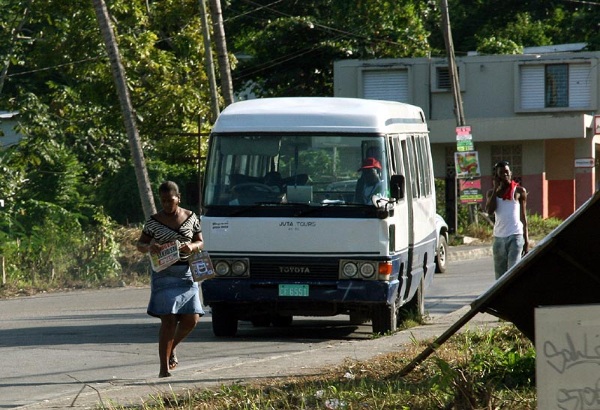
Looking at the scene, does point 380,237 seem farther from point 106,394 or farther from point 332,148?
point 106,394

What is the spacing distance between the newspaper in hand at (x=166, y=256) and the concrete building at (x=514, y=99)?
29671mm

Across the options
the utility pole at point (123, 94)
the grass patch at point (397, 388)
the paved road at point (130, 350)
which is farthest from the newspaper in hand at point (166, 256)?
the utility pole at point (123, 94)

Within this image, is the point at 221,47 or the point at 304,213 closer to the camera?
the point at 304,213

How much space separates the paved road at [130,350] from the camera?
9672 millimetres

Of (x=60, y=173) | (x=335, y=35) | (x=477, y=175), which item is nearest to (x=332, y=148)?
(x=60, y=173)

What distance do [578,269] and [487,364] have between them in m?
1.62

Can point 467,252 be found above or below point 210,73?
below

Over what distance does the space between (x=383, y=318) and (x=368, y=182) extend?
156 centimetres

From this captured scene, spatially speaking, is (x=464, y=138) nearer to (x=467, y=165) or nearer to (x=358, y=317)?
(x=467, y=165)

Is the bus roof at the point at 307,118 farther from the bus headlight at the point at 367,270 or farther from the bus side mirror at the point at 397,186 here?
the bus headlight at the point at 367,270

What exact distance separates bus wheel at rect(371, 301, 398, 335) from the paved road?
24 centimetres

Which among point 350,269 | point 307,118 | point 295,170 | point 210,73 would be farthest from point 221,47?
point 350,269

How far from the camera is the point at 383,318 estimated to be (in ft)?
44.3

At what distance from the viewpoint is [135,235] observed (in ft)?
88.4
